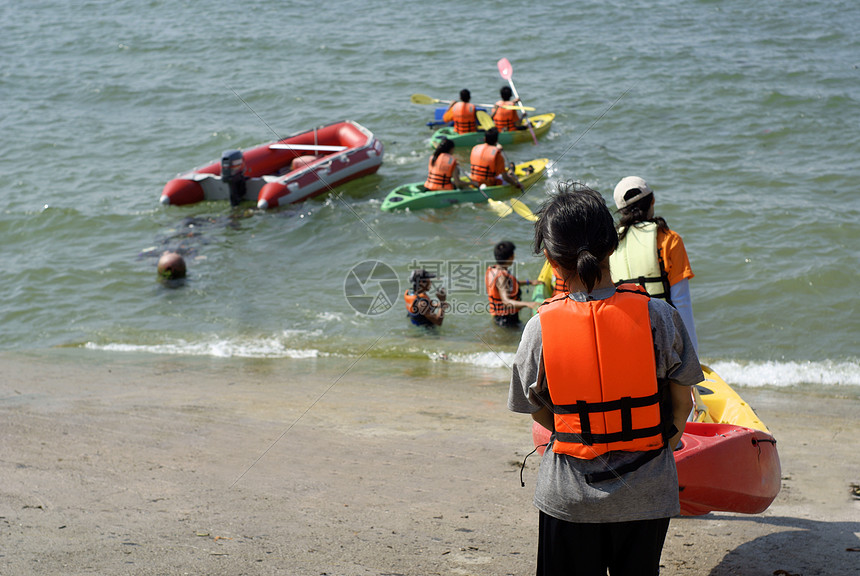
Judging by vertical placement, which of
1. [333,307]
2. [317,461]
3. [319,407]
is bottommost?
[333,307]

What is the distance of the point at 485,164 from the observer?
11.1 meters

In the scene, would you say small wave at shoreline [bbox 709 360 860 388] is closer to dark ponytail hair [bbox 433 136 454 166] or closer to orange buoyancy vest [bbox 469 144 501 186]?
orange buoyancy vest [bbox 469 144 501 186]

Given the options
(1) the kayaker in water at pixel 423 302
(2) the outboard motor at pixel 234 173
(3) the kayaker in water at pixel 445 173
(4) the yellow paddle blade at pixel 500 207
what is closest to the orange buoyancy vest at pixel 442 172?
(3) the kayaker in water at pixel 445 173

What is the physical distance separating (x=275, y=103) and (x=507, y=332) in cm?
1100

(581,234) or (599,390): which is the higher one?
(581,234)

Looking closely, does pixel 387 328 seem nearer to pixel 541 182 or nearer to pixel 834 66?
pixel 541 182

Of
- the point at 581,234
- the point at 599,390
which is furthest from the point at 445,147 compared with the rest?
the point at 599,390

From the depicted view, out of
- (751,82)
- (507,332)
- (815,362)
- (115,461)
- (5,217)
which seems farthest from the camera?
(751,82)

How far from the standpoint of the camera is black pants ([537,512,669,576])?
209 cm

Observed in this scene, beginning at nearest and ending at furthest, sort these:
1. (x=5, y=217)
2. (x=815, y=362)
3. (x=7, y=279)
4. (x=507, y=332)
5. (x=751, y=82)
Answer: (x=815, y=362) < (x=507, y=332) < (x=7, y=279) < (x=5, y=217) < (x=751, y=82)

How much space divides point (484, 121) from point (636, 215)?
10.5 metres

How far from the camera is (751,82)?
16.0 m

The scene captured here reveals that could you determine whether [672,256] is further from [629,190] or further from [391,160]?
[391,160]

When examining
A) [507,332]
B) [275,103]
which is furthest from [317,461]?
[275,103]
